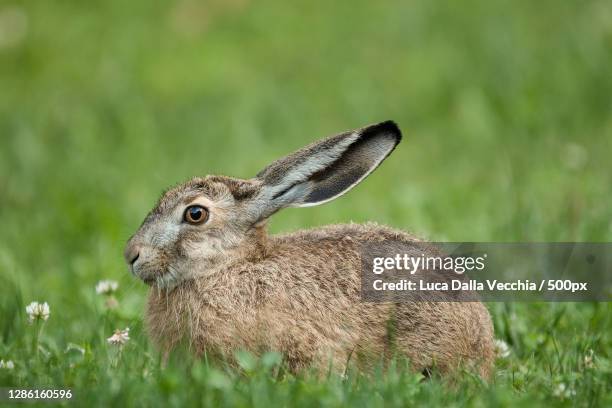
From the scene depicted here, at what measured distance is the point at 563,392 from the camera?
515 centimetres

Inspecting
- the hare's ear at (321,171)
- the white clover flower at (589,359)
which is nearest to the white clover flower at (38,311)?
the hare's ear at (321,171)

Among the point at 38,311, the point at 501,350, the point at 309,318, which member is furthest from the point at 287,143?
the point at 309,318

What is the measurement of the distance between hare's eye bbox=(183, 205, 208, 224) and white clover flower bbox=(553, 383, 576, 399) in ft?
7.58

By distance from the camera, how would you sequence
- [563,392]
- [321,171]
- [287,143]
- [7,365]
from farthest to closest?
[287,143] → [321,171] → [7,365] → [563,392]

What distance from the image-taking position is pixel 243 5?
15.2 metres

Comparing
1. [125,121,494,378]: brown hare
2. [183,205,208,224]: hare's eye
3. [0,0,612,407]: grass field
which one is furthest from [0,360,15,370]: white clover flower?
[183,205,208,224]: hare's eye

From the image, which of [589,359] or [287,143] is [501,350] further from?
[287,143]

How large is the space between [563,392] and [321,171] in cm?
206

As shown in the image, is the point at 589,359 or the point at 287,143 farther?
the point at 287,143

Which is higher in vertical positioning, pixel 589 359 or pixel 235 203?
pixel 235 203

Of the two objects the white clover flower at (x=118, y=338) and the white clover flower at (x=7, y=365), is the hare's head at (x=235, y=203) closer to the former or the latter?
the white clover flower at (x=118, y=338)

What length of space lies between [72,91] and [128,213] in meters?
4.52

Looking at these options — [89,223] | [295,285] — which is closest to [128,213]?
[89,223]

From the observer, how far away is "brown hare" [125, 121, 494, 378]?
571 cm
